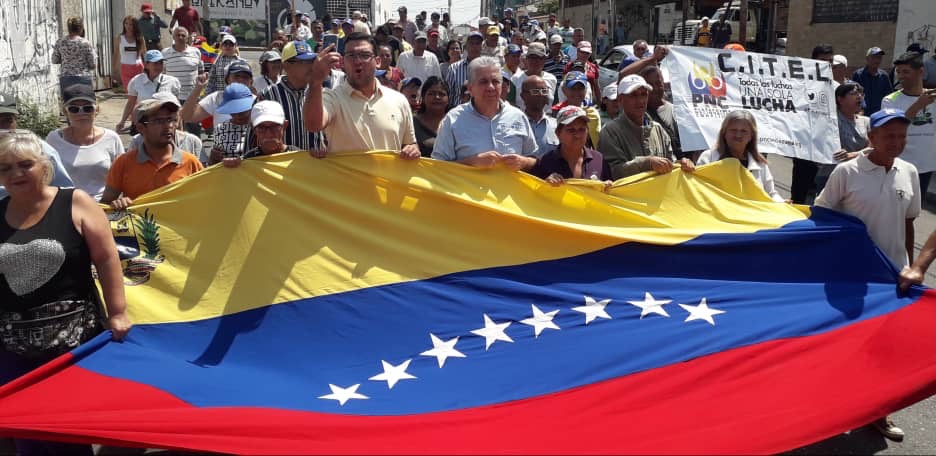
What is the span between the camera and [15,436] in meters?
3.53

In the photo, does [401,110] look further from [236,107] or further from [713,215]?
[713,215]

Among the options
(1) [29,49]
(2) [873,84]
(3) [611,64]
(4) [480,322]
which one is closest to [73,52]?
(1) [29,49]

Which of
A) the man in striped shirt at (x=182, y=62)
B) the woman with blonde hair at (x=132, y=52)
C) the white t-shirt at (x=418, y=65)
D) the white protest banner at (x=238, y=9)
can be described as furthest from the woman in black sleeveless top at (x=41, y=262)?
the white protest banner at (x=238, y=9)

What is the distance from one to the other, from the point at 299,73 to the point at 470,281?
226 centimetres

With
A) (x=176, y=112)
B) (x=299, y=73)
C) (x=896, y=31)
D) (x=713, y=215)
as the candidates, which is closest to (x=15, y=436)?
(x=176, y=112)

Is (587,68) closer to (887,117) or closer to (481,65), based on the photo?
(481,65)

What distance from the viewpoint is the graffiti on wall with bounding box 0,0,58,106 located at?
1271 cm

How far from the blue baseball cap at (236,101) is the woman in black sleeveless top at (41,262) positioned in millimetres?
2300

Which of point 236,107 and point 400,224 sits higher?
point 236,107

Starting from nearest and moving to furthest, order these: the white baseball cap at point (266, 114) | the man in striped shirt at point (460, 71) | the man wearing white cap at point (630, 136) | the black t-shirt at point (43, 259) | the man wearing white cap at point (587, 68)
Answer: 1. the black t-shirt at point (43, 259)
2. the white baseball cap at point (266, 114)
3. the man wearing white cap at point (630, 136)
4. the man in striped shirt at point (460, 71)
5. the man wearing white cap at point (587, 68)

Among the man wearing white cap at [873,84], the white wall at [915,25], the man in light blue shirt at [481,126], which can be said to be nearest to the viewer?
the man in light blue shirt at [481,126]

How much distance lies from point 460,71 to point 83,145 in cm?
603

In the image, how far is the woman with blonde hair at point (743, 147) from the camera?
5.71m

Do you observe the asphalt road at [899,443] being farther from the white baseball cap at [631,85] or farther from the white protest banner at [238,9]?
Answer: the white protest banner at [238,9]
